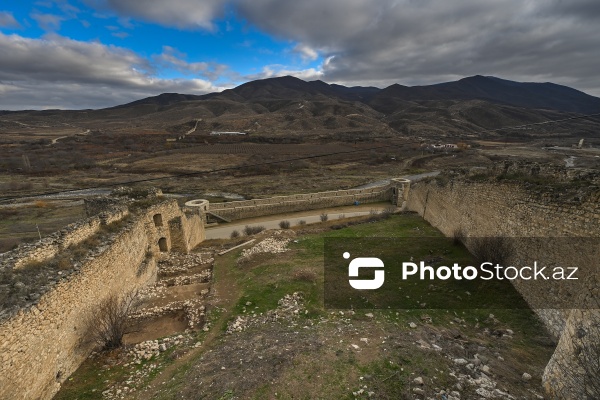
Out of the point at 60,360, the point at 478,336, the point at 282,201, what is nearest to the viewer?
the point at 60,360

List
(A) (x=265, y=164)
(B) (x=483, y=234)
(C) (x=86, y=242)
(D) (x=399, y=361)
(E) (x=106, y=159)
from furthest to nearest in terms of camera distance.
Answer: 1. (E) (x=106, y=159)
2. (A) (x=265, y=164)
3. (B) (x=483, y=234)
4. (C) (x=86, y=242)
5. (D) (x=399, y=361)

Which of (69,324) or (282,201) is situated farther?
(282,201)

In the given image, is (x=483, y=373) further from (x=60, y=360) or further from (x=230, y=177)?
(x=230, y=177)

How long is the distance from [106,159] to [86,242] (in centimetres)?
6470

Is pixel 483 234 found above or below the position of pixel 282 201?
above

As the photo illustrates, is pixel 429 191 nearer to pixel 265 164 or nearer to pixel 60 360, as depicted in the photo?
pixel 60 360

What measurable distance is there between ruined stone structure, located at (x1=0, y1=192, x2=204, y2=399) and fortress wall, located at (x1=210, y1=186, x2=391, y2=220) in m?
13.9

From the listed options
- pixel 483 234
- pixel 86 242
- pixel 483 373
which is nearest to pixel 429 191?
pixel 483 234

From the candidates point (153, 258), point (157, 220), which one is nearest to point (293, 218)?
point (157, 220)

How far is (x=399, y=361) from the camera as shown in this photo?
6.29 meters

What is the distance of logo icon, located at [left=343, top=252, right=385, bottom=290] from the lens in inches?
433

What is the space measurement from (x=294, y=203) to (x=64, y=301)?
22.9 m

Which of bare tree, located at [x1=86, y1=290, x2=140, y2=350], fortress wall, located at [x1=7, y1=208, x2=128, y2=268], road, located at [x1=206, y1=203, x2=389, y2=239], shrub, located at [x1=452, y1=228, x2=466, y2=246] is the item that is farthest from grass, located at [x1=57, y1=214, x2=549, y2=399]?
road, located at [x1=206, y1=203, x2=389, y2=239]

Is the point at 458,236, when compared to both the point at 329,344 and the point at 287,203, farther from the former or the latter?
the point at 287,203
